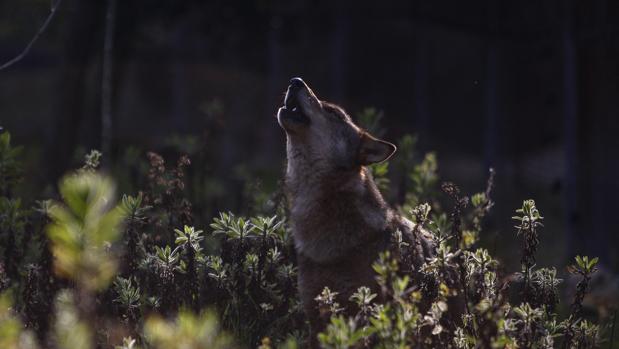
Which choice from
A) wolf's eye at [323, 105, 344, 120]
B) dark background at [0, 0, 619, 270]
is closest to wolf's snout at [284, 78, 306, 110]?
wolf's eye at [323, 105, 344, 120]

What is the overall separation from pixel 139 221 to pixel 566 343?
2.49m

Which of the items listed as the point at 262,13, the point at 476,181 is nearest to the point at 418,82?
the point at 262,13

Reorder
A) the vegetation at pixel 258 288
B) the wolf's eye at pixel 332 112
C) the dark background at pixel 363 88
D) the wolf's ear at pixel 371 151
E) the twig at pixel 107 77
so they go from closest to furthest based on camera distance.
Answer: the vegetation at pixel 258 288 → the wolf's ear at pixel 371 151 → the wolf's eye at pixel 332 112 → the twig at pixel 107 77 → the dark background at pixel 363 88

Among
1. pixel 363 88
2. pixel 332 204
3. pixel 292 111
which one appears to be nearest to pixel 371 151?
pixel 332 204

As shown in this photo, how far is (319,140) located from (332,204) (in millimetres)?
527

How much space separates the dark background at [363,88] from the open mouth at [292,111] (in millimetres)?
1064

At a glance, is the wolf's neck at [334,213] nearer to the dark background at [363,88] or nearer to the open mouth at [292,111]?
the open mouth at [292,111]

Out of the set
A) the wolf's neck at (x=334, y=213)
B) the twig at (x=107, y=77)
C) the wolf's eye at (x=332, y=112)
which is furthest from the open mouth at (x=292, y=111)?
the twig at (x=107, y=77)

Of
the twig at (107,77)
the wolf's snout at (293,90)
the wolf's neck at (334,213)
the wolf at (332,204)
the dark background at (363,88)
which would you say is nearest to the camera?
the wolf at (332,204)

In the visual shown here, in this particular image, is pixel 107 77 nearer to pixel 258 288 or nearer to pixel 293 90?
pixel 293 90

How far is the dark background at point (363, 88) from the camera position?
37.7 ft

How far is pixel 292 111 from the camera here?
6.16 metres

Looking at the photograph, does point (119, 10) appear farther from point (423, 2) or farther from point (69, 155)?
point (423, 2)

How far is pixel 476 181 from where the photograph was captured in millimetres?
19609
